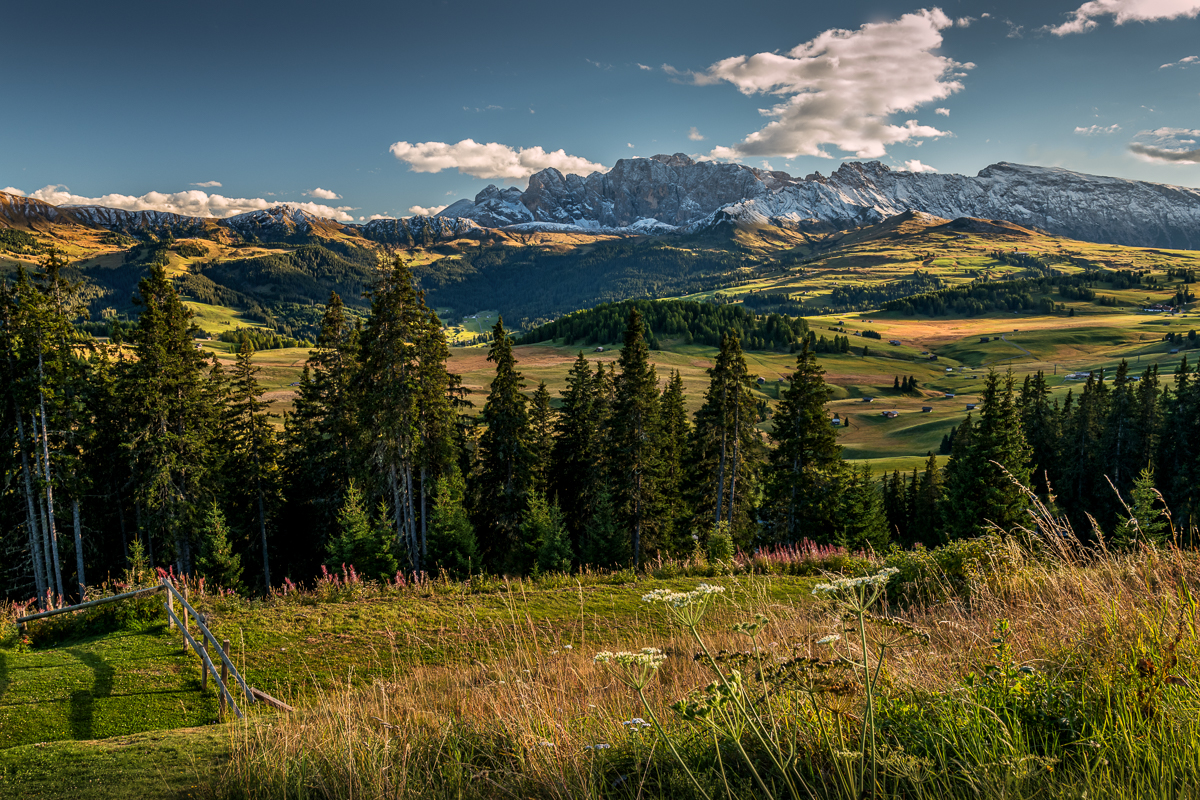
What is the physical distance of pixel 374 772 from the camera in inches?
141

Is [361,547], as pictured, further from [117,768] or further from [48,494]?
[117,768]

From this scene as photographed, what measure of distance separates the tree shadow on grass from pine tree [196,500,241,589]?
19454 mm

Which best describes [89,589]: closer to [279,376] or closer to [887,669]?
[887,669]

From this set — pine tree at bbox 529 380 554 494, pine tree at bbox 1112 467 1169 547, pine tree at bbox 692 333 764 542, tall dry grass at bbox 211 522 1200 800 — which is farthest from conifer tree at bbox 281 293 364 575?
pine tree at bbox 1112 467 1169 547

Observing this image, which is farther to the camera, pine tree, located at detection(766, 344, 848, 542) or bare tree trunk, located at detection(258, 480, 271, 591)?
pine tree, located at detection(766, 344, 848, 542)

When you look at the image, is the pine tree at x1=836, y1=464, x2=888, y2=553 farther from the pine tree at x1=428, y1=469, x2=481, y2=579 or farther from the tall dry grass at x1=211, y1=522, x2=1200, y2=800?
the tall dry grass at x1=211, y1=522, x2=1200, y2=800

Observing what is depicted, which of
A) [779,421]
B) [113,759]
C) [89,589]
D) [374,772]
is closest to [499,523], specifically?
[779,421]

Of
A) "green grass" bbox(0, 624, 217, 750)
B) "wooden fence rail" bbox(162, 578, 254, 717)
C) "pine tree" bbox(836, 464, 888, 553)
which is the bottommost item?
"pine tree" bbox(836, 464, 888, 553)

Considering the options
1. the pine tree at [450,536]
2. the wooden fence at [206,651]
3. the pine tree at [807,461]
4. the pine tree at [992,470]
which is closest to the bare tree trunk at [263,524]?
the pine tree at [450,536]

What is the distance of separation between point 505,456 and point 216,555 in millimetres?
15182

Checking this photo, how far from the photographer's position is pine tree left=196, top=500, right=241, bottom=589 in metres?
29.3

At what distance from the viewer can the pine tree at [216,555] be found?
29297mm

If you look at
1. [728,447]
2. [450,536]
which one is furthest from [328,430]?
[728,447]

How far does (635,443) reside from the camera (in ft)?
110
